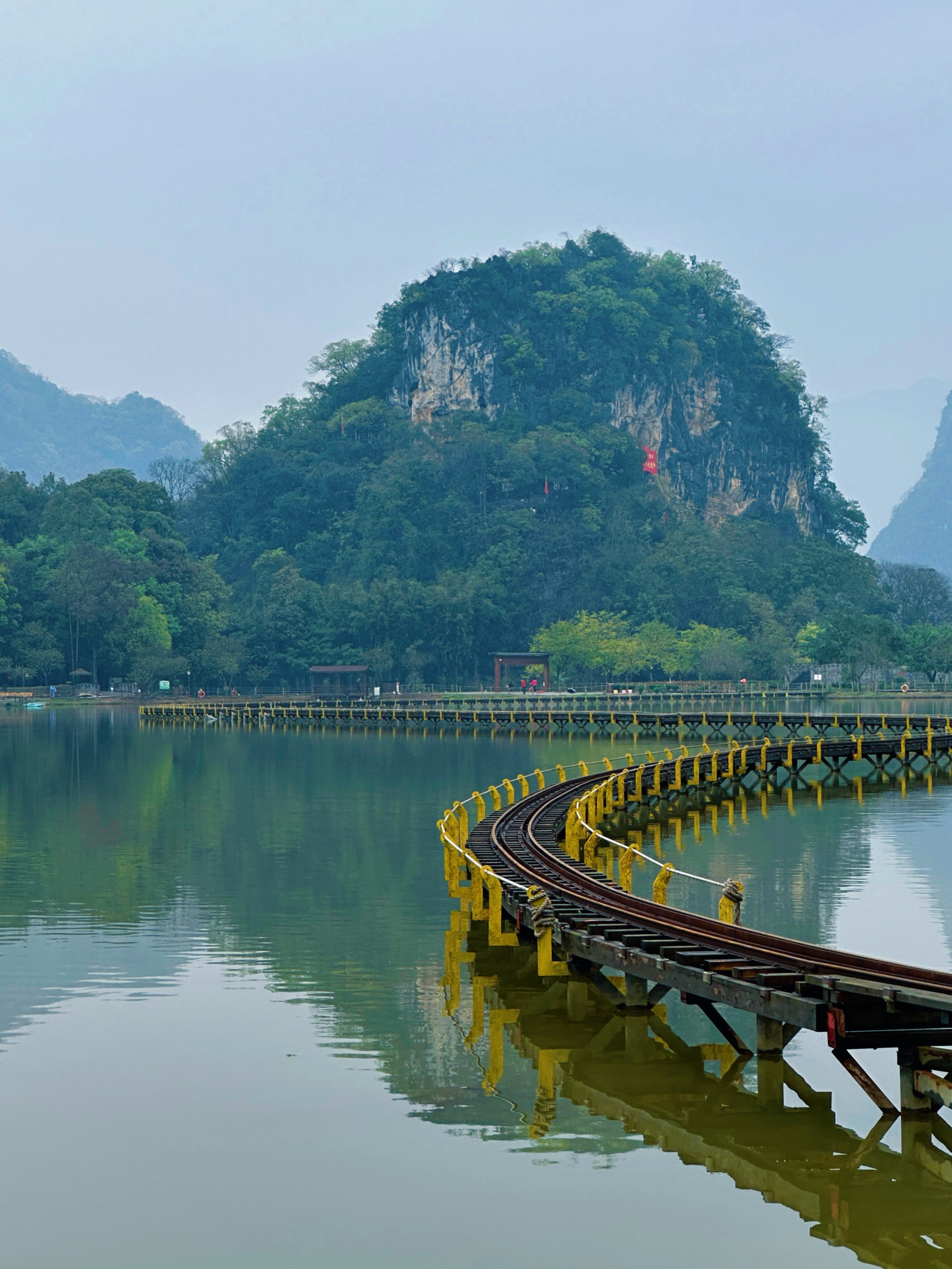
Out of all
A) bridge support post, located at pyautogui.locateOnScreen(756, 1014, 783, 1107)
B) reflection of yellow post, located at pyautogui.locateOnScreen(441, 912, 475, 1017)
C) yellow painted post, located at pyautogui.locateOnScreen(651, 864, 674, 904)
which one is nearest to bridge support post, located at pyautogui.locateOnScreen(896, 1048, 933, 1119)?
bridge support post, located at pyautogui.locateOnScreen(756, 1014, 783, 1107)

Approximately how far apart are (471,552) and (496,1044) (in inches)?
6067

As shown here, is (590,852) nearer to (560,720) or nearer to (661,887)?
(661,887)

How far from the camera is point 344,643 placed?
Result: 500ft

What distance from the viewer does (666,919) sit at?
904 inches

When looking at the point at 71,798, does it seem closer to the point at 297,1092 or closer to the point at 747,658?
the point at 297,1092

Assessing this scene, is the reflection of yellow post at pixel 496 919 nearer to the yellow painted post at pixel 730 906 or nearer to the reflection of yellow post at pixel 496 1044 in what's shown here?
the reflection of yellow post at pixel 496 1044

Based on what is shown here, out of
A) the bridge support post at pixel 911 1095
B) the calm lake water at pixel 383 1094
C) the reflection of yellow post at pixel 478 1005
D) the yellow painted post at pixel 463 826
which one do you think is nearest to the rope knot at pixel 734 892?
the calm lake water at pixel 383 1094

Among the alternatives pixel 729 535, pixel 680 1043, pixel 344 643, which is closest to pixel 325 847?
pixel 680 1043

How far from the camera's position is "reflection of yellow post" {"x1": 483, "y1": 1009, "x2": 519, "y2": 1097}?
18344mm

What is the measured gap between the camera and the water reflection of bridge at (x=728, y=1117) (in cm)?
1404

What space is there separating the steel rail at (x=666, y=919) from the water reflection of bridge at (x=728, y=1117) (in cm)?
124

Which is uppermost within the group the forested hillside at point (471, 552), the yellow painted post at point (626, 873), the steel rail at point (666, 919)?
the forested hillside at point (471, 552)

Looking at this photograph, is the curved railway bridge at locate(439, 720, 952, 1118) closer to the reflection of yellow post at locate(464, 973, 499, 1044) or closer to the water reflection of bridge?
the water reflection of bridge

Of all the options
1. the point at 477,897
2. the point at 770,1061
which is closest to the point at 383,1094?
the point at 770,1061
